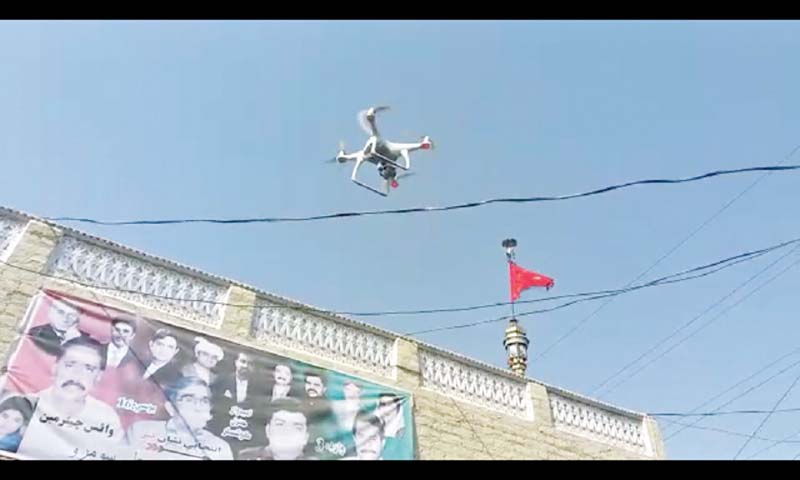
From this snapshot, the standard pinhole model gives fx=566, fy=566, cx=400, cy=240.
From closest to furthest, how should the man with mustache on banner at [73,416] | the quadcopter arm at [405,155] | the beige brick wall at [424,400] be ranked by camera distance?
the man with mustache on banner at [73,416] → the beige brick wall at [424,400] → the quadcopter arm at [405,155]

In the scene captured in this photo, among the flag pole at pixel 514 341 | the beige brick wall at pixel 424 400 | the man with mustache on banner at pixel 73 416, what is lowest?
the man with mustache on banner at pixel 73 416

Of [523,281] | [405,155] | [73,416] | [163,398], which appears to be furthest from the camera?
[523,281]

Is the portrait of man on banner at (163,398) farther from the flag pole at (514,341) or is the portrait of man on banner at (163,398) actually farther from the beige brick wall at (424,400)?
the flag pole at (514,341)

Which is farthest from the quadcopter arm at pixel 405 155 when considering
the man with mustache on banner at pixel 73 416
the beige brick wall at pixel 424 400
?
the man with mustache on banner at pixel 73 416

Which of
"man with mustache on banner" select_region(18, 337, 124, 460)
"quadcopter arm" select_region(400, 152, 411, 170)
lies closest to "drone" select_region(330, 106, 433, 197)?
"quadcopter arm" select_region(400, 152, 411, 170)

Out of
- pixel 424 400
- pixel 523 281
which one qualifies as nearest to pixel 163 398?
pixel 424 400

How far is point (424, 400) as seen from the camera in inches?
309

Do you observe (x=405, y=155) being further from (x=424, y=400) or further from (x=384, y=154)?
(x=424, y=400)

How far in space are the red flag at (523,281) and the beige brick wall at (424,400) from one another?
8.41ft

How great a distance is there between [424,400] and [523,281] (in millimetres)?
4278

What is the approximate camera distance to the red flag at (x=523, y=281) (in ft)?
36.7
